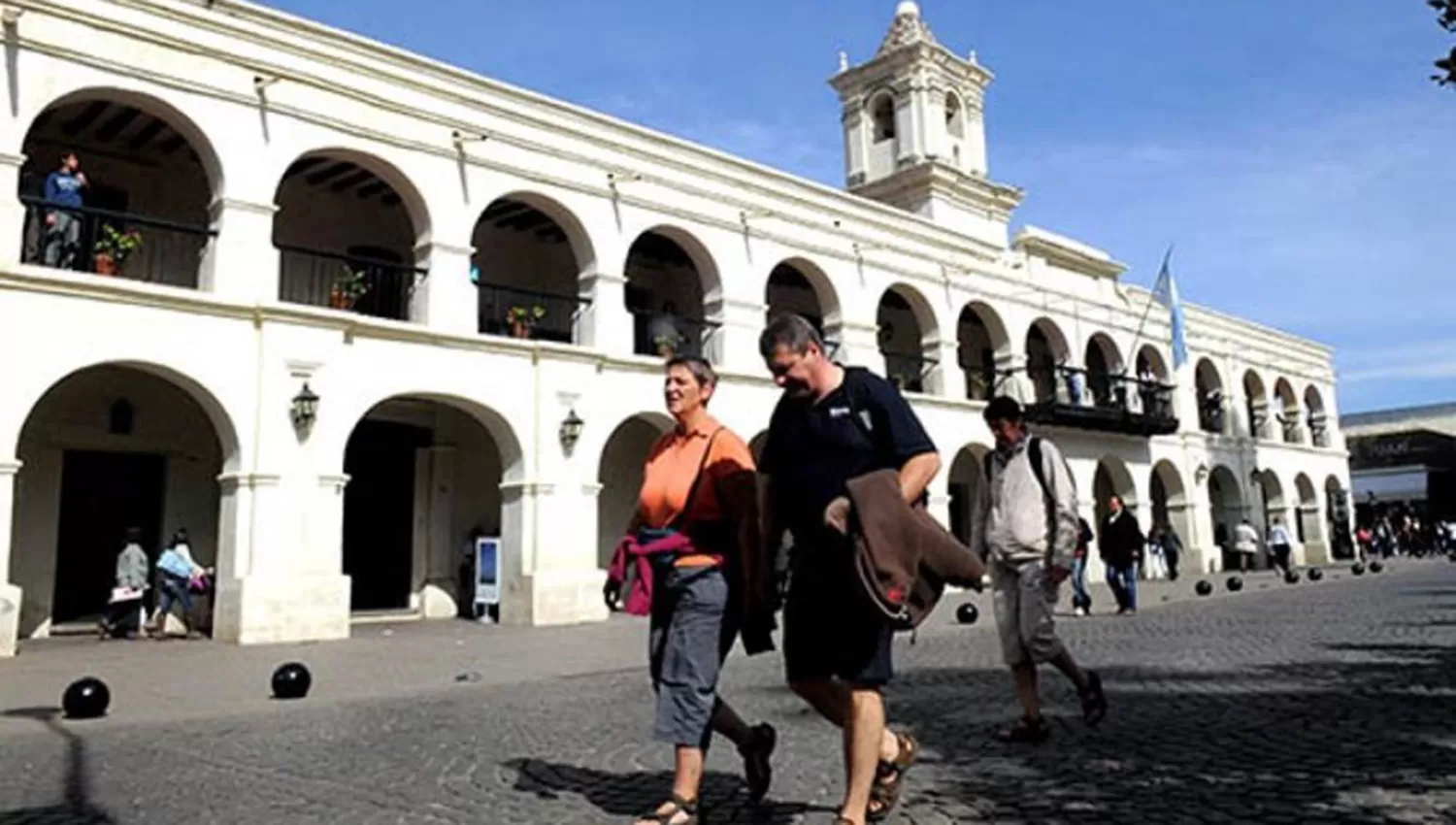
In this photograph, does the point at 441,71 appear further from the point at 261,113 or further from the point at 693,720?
the point at 693,720

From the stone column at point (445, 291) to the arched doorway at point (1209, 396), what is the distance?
1008 inches

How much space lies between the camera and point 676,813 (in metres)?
3.88

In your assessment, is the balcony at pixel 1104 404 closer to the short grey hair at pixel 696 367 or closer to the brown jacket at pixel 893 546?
the short grey hair at pixel 696 367

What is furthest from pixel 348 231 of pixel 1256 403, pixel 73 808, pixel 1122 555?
pixel 1256 403

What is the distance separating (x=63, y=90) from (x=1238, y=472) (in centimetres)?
3292

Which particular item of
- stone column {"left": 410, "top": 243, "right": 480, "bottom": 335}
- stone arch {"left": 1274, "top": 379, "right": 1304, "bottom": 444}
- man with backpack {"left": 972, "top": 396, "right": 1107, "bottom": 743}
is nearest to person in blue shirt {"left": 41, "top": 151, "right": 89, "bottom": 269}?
stone column {"left": 410, "top": 243, "right": 480, "bottom": 335}

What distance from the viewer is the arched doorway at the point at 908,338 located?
24281 mm

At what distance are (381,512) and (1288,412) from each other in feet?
115

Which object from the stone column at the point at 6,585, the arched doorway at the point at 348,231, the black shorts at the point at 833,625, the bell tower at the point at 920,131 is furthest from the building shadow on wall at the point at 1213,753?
the bell tower at the point at 920,131

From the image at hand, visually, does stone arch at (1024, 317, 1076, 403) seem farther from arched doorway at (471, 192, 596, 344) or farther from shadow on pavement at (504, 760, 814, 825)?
shadow on pavement at (504, 760, 814, 825)

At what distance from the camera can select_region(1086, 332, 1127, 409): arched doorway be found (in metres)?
28.8

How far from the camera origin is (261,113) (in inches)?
577

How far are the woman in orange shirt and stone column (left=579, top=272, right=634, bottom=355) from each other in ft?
44.3

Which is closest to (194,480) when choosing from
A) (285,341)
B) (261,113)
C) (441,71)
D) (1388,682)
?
(285,341)
